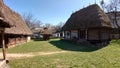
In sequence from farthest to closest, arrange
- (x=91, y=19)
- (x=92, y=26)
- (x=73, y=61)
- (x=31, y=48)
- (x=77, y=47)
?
(x=91, y=19) → (x=92, y=26) → (x=77, y=47) → (x=31, y=48) → (x=73, y=61)

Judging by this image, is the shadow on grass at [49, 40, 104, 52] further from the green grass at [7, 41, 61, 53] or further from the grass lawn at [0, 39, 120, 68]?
the grass lawn at [0, 39, 120, 68]

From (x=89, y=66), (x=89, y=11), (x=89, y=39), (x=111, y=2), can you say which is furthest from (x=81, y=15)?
(x=89, y=66)

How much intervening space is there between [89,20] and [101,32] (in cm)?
285

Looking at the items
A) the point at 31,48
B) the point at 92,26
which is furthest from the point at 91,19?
the point at 31,48

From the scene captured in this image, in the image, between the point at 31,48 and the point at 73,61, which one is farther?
the point at 31,48

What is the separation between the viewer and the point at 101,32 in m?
28.7

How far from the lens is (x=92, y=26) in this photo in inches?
1094

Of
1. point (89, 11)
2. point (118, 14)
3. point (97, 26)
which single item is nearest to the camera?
point (97, 26)

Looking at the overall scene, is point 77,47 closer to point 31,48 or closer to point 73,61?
point 31,48

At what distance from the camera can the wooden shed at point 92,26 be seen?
91.9 ft

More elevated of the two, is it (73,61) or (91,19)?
(91,19)

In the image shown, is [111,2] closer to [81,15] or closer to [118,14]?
[118,14]

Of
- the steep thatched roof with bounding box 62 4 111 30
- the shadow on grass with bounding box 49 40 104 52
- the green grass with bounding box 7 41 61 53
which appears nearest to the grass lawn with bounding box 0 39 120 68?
the shadow on grass with bounding box 49 40 104 52

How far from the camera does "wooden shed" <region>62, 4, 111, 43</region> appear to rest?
2800cm
